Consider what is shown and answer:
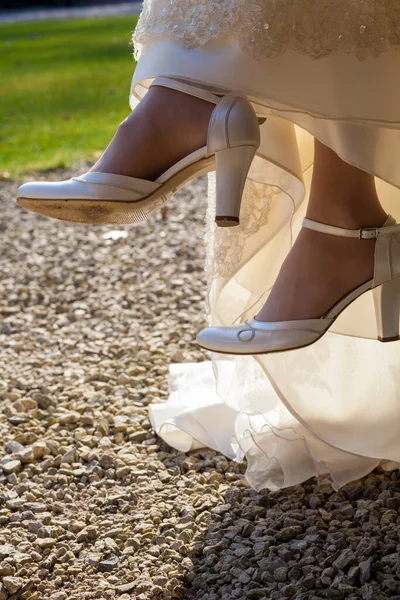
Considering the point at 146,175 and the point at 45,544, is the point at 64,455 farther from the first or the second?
the point at 146,175

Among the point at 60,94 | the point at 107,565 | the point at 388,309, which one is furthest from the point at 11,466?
the point at 60,94

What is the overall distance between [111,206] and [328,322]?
0.45 metres

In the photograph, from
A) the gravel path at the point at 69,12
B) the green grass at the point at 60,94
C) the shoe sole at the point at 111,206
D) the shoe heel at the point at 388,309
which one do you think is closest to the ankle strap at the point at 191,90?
the shoe sole at the point at 111,206

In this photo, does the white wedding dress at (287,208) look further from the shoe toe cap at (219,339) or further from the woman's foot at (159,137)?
the shoe toe cap at (219,339)

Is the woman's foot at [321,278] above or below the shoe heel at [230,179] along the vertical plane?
below

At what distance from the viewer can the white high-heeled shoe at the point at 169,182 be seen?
148 centimetres

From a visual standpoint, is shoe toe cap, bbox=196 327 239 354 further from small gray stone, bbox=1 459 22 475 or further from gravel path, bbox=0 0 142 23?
gravel path, bbox=0 0 142 23

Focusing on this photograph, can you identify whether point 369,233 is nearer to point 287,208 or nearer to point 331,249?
point 331,249

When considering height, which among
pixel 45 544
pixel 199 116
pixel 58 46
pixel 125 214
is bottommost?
pixel 45 544

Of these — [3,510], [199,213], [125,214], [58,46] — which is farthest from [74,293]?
[58,46]

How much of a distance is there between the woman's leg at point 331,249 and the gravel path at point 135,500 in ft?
1.40

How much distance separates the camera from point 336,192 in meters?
1.59

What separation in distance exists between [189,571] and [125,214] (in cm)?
65

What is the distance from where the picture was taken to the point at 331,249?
1.61 metres
